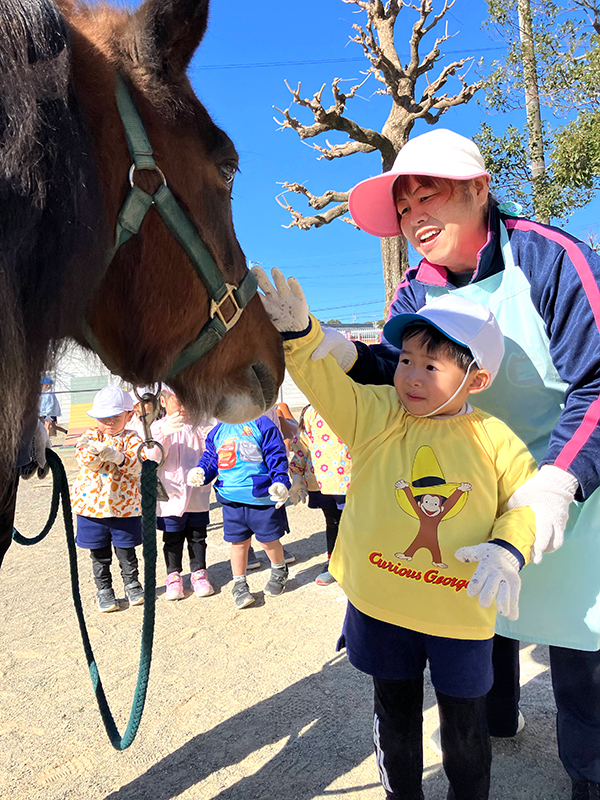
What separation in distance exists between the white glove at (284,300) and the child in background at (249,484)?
2540 millimetres

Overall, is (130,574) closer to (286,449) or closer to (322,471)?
(286,449)

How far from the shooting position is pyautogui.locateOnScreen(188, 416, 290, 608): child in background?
4.10 m

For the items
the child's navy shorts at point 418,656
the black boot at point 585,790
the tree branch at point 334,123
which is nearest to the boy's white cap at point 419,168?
the child's navy shorts at point 418,656

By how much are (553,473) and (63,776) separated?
2272mm

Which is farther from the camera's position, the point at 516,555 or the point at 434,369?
the point at 434,369

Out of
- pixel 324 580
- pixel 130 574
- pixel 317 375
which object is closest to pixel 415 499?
pixel 317 375

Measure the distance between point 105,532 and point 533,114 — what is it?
27.0ft

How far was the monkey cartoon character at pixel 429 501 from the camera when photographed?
1.58 metres

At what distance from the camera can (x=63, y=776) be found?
2.21m

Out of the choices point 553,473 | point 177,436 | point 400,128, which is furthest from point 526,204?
point 553,473

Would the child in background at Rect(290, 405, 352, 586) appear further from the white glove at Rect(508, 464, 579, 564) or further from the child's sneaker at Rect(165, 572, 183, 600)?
the white glove at Rect(508, 464, 579, 564)

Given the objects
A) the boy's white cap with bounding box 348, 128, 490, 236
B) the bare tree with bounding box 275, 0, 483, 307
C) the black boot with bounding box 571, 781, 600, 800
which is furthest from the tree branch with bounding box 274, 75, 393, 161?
the black boot with bounding box 571, 781, 600, 800

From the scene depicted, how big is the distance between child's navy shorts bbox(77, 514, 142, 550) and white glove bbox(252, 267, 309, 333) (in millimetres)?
2853

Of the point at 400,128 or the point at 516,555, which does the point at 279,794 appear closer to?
the point at 516,555
